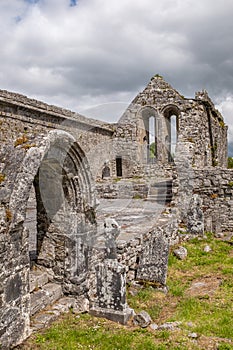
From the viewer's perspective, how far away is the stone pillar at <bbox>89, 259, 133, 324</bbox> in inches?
212

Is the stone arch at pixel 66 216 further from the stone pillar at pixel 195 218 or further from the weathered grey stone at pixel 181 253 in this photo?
the stone pillar at pixel 195 218

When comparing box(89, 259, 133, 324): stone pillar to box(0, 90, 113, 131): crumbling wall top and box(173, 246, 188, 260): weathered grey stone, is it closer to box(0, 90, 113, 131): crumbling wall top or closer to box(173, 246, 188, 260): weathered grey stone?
box(173, 246, 188, 260): weathered grey stone

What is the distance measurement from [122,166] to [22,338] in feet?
52.0

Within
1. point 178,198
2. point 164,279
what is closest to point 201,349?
point 164,279

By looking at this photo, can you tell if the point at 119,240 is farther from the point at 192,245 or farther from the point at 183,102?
the point at 183,102

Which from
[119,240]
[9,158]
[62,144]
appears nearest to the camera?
[9,158]

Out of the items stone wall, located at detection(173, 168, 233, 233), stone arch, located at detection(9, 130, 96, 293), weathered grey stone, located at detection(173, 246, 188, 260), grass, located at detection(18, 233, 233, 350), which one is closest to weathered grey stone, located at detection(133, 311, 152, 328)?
grass, located at detection(18, 233, 233, 350)

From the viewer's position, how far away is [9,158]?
430 centimetres

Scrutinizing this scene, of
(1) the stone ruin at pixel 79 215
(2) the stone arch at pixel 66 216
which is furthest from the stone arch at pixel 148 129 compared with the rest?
(2) the stone arch at pixel 66 216

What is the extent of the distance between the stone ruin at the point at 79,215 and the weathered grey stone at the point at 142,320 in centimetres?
15

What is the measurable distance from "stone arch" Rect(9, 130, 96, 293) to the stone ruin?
2 cm

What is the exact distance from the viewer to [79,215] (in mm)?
5758

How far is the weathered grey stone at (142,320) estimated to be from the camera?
521cm

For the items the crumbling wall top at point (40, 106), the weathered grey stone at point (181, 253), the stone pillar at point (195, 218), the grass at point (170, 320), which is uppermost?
the crumbling wall top at point (40, 106)
